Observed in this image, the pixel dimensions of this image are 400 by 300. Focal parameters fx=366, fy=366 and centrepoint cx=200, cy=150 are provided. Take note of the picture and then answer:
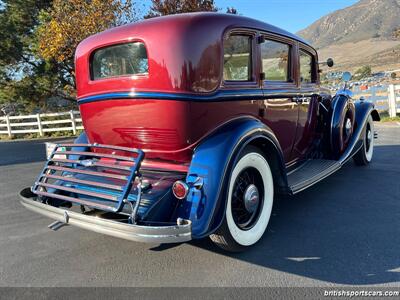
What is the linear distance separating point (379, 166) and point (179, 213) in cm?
441

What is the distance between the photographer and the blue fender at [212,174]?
268 centimetres

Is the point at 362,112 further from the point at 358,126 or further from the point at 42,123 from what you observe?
the point at 42,123

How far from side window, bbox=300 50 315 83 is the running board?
1.06 m

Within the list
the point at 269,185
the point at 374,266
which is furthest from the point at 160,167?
the point at 374,266

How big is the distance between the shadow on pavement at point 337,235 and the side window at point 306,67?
1.46 meters

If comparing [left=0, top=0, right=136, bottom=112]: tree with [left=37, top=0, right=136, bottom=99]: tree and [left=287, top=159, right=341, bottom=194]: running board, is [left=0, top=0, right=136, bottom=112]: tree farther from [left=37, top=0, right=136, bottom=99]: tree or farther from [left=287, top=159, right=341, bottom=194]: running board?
[left=287, top=159, right=341, bottom=194]: running board

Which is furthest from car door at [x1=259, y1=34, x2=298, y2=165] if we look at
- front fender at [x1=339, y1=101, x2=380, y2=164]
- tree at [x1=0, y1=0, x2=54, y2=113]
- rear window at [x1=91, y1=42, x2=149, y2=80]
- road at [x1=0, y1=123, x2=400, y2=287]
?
tree at [x1=0, y1=0, x2=54, y2=113]

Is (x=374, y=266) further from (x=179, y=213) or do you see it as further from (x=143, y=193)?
(x=143, y=193)

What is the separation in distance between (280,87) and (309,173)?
1.03 m

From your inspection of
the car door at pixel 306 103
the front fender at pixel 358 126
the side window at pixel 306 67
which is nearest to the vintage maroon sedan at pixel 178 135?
the car door at pixel 306 103

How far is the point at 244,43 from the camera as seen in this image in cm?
344

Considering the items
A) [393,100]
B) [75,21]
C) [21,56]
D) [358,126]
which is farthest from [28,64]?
[358,126]

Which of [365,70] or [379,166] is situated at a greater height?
[365,70]

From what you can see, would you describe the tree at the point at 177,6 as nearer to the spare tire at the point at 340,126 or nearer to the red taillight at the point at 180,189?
the spare tire at the point at 340,126
